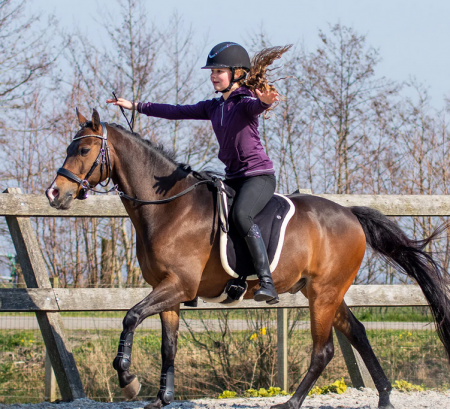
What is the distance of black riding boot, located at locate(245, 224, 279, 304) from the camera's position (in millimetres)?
3748

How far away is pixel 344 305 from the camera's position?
4.70 m

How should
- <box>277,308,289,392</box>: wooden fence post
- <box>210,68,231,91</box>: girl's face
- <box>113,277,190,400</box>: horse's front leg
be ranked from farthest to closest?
<box>277,308,289,392</box>: wooden fence post → <box>210,68,231,91</box>: girl's face → <box>113,277,190,400</box>: horse's front leg

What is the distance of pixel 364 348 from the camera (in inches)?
179

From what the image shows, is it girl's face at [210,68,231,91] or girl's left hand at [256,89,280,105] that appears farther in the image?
girl's face at [210,68,231,91]

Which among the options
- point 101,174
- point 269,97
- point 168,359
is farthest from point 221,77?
point 168,359

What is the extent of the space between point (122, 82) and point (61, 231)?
3.96 metres

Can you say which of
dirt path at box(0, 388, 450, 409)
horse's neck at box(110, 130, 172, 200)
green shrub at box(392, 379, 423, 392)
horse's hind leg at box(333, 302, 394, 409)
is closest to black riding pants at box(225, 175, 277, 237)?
horse's neck at box(110, 130, 172, 200)

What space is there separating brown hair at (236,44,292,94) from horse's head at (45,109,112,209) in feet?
3.67

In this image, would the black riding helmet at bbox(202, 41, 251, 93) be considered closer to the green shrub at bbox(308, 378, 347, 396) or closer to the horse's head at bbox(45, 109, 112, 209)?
the horse's head at bbox(45, 109, 112, 209)

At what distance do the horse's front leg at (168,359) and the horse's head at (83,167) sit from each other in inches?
41.4

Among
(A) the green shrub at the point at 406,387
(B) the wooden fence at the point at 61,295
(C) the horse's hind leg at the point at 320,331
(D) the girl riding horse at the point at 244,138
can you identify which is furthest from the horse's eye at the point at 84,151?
(A) the green shrub at the point at 406,387

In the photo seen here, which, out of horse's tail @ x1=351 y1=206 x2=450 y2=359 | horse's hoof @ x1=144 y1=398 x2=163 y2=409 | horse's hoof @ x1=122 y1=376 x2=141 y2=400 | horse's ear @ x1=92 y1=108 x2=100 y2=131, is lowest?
horse's hoof @ x1=144 y1=398 x2=163 y2=409

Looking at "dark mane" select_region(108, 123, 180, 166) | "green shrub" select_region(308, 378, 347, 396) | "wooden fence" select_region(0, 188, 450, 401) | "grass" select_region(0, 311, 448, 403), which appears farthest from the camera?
"grass" select_region(0, 311, 448, 403)

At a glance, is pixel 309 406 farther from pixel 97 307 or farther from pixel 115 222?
pixel 115 222
